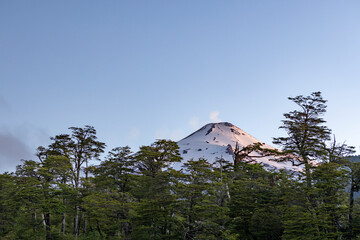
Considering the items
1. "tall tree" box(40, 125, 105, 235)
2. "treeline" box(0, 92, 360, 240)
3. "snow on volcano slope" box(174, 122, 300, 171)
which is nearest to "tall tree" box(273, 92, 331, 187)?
"treeline" box(0, 92, 360, 240)

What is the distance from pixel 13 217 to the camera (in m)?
40.1

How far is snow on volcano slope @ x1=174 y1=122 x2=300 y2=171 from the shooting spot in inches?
3907

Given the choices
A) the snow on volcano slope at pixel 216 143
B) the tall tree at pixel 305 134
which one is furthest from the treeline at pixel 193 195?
the snow on volcano slope at pixel 216 143

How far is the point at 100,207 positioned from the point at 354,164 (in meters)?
21.3

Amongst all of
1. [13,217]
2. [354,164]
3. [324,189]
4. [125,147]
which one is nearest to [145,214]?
[125,147]

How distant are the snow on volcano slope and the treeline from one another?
199ft

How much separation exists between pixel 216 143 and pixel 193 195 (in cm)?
8677

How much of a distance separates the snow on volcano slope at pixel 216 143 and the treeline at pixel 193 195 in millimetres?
60635

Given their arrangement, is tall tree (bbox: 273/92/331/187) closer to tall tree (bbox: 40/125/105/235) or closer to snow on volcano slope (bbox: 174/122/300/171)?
tall tree (bbox: 40/125/105/235)

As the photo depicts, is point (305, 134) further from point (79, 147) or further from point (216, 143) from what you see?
point (216, 143)

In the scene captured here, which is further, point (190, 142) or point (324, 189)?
point (190, 142)

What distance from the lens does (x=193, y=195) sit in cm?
2431

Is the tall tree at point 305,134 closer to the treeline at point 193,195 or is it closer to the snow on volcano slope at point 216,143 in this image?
the treeline at point 193,195

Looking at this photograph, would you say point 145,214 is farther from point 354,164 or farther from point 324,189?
point 354,164
